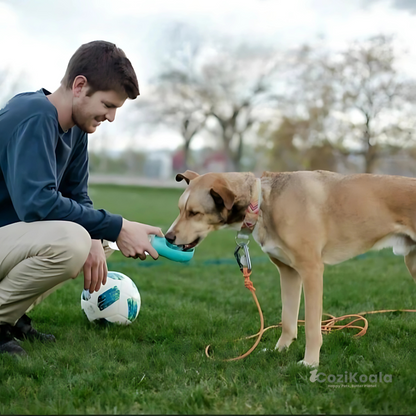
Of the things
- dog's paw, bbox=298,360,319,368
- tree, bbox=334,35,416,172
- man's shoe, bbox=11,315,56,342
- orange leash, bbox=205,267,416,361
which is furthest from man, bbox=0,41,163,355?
tree, bbox=334,35,416,172

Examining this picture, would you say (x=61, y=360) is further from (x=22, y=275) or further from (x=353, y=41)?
(x=353, y=41)

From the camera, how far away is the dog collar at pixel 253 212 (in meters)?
3.74

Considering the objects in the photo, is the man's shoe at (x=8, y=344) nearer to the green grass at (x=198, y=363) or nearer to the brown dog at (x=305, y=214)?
the green grass at (x=198, y=363)

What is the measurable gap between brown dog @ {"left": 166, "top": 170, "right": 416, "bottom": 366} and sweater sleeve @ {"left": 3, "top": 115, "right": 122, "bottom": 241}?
976mm

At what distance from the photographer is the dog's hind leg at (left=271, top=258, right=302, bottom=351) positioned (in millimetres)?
3980

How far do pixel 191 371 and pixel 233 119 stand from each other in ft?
180

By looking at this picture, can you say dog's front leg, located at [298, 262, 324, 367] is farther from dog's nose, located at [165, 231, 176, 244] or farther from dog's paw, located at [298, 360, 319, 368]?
dog's nose, located at [165, 231, 176, 244]

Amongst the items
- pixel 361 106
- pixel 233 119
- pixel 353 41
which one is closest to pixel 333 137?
pixel 361 106

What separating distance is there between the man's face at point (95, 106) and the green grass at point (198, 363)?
180 cm

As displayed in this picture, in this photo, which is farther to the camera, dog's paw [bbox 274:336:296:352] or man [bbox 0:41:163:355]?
dog's paw [bbox 274:336:296:352]

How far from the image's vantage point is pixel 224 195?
364 cm

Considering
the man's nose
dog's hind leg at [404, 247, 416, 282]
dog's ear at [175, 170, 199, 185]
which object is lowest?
dog's hind leg at [404, 247, 416, 282]

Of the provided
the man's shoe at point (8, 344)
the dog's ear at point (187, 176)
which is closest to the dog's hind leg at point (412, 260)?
the dog's ear at point (187, 176)

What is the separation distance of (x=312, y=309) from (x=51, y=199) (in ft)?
6.89
